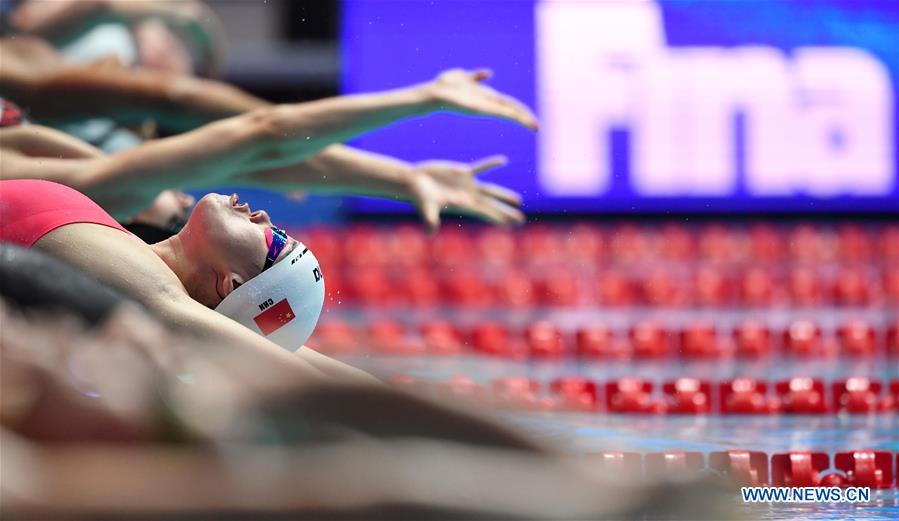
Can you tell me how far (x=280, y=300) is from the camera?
2.50 metres

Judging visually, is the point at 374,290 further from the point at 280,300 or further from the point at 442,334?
the point at 280,300

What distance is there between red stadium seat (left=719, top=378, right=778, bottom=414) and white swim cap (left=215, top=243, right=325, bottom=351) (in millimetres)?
2422

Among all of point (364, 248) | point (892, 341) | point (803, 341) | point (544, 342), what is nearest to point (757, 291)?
point (892, 341)

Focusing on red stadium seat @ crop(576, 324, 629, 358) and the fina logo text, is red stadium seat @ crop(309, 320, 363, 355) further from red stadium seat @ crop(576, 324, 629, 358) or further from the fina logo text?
the fina logo text

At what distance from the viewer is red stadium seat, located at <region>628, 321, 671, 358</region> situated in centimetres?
602

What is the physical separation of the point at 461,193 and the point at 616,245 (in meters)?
5.75

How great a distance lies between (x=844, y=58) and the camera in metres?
8.85

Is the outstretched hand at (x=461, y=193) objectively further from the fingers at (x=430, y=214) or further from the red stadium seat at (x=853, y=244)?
the red stadium seat at (x=853, y=244)

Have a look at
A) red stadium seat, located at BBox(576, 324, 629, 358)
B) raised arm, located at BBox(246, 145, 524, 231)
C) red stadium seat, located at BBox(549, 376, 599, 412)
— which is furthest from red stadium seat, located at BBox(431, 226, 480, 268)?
raised arm, located at BBox(246, 145, 524, 231)

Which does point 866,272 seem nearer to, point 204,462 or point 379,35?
point 379,35

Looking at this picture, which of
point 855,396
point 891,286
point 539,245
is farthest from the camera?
point 539,245

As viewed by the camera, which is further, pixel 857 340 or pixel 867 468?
pixel 857 340

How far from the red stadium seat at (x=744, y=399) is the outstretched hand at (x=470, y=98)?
68.0 inches
